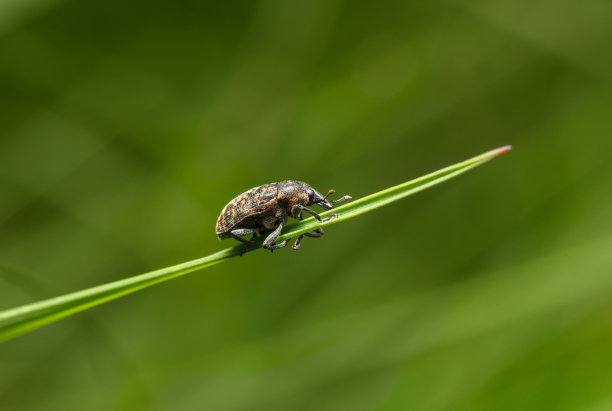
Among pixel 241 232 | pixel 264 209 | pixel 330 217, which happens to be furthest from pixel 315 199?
pixel 330 217

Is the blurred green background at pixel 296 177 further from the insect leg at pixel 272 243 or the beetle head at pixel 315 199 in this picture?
the insect leg at pixel 272 243

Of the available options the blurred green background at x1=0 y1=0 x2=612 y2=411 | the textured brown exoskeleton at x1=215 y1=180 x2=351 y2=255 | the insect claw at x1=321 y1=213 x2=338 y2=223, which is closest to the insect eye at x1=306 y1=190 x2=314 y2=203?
the textured brown exoskeleton at x1=215 y1=180 x2=351 y2=255

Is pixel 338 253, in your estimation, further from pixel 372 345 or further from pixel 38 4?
pixel 38 4

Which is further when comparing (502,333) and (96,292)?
(502,333)

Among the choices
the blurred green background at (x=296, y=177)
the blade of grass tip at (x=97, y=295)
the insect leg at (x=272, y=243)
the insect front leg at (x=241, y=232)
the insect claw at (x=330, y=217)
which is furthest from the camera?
the blurred green background at (x=296, y=177)

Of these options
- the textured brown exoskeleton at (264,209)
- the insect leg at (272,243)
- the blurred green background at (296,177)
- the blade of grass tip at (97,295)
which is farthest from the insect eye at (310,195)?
the blurred green background at (296,177)

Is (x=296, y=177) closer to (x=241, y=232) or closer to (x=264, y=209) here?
(x=264, y=209)

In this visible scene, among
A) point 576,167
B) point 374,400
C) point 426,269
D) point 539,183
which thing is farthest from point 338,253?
point 576,167
